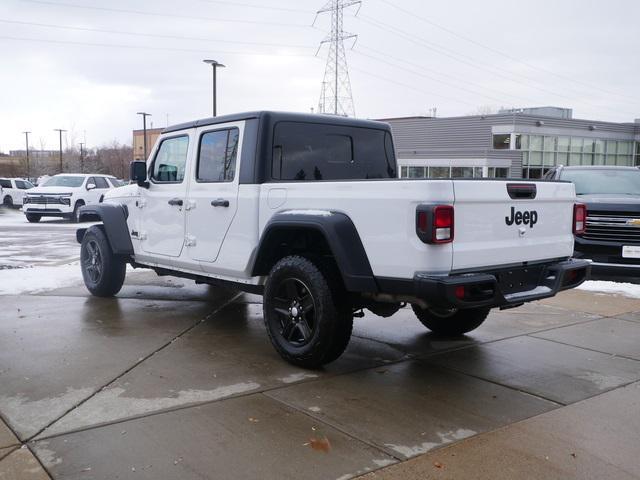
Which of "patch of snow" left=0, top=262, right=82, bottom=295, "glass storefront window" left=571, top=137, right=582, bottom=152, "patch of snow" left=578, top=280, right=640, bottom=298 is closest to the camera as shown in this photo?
"patch of snow" left=0, top=262, right=82, bottom=295

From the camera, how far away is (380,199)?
429 cm

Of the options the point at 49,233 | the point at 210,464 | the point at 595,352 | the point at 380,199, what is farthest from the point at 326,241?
the point at 49,233

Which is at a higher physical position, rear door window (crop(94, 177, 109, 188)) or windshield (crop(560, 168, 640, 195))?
windshield (crop(560, 168, 640, 195))

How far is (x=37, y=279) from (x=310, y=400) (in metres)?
6.20

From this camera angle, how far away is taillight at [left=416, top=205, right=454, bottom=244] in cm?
402

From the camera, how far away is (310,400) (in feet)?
14.2

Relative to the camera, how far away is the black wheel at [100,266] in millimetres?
7586

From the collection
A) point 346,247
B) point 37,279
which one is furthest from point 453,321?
point 37,279

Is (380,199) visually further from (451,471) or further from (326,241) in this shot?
(451,471)

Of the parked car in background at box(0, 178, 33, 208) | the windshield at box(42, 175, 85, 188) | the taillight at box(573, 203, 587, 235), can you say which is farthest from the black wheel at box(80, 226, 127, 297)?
the parked car in background at box(0, 178, 33, 208)

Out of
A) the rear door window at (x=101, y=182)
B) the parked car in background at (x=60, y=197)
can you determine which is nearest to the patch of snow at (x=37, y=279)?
the parked car in background at (x=60, y=197)

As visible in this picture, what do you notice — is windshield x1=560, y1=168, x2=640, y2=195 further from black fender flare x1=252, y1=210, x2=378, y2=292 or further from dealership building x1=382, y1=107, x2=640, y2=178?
dealership building x1=382, y1=107, x2=640, y2=178

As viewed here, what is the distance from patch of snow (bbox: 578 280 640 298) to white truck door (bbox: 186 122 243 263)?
563 centimetres

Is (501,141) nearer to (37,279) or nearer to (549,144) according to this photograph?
(549,144)
